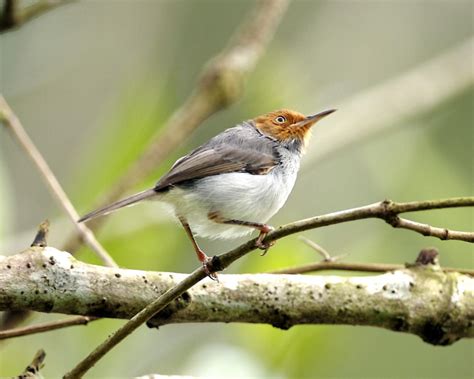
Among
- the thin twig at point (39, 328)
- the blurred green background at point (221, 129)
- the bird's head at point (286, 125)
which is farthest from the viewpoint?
the bird's head at point (286, 125)

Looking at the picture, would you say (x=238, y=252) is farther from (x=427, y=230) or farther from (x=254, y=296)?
(x=427, y=230)

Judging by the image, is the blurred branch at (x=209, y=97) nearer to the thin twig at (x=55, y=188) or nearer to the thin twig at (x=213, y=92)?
the thin twig at (x=213, y=92)

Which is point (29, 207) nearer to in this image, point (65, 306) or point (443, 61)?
point (443, 61)

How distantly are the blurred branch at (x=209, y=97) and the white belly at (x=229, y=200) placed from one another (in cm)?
25

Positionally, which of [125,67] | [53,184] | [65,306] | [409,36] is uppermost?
[125,67]

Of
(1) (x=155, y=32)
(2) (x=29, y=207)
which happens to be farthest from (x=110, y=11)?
(2) (x=29, y=207)

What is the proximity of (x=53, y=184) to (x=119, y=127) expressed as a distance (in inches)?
31.0

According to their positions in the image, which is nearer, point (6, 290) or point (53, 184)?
point (6, 290)

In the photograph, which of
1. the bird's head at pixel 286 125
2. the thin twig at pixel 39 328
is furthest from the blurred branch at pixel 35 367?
the bird's head at pixel 286 125

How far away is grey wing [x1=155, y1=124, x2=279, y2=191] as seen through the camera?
3619 mm

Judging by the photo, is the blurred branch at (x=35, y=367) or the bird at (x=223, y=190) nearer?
the blurred branch at (x=35, y=367)

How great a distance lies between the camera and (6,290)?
244cm

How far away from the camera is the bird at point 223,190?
351 cm

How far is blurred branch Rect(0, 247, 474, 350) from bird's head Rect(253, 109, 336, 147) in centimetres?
135
